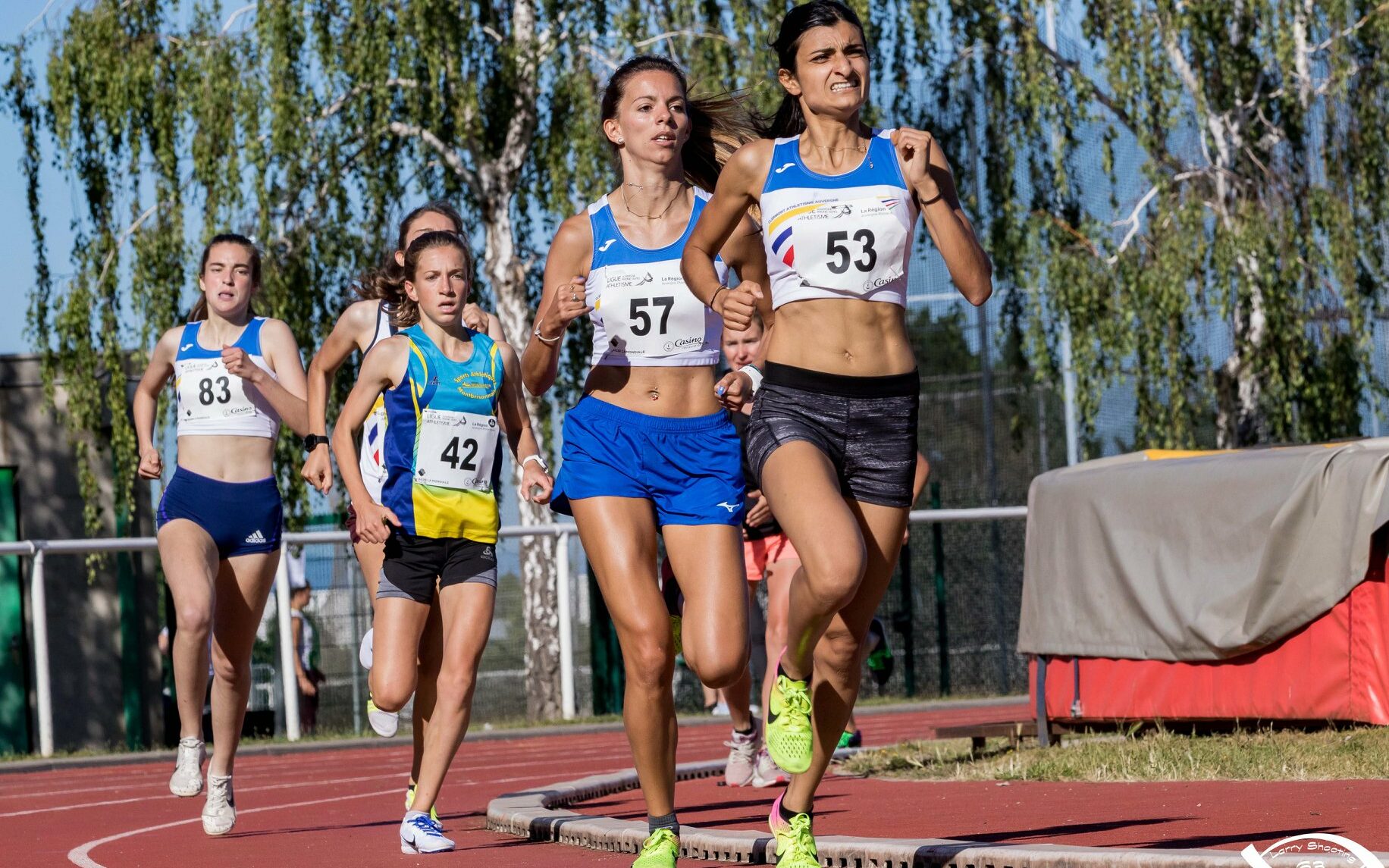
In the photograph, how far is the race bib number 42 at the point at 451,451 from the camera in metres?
7.59

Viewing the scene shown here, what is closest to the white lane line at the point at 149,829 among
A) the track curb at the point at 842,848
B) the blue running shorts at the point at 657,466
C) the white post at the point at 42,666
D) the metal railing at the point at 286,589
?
the track curb at the point at 842,848

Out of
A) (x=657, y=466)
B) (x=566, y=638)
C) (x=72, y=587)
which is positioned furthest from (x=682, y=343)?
(x=72, y=587)

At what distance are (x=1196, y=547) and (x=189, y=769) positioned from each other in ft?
16.7

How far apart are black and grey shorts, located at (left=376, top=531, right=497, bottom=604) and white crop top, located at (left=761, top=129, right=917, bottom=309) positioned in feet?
7.10

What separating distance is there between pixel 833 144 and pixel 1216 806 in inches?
119

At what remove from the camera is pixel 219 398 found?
346 inches

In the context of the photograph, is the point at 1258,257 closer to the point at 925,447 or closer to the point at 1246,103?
the point at 1246,103

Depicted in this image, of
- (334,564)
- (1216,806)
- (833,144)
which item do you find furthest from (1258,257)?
(833,144)

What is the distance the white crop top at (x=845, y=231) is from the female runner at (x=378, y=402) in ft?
7.68

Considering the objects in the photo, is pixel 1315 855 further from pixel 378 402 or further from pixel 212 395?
pixel 212 395

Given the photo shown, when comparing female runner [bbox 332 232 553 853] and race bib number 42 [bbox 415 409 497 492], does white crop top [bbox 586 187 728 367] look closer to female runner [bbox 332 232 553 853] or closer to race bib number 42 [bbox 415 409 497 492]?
female runner [bbox 332 232 553 853]

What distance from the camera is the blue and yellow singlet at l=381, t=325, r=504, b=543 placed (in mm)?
7594

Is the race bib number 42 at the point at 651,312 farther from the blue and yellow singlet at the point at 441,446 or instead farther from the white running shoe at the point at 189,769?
the white running shoe at the point at 189,769

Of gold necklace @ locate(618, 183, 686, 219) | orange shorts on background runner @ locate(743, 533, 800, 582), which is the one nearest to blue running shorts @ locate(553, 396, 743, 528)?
gold necklace @ locate(618, 183, 686, 219)
